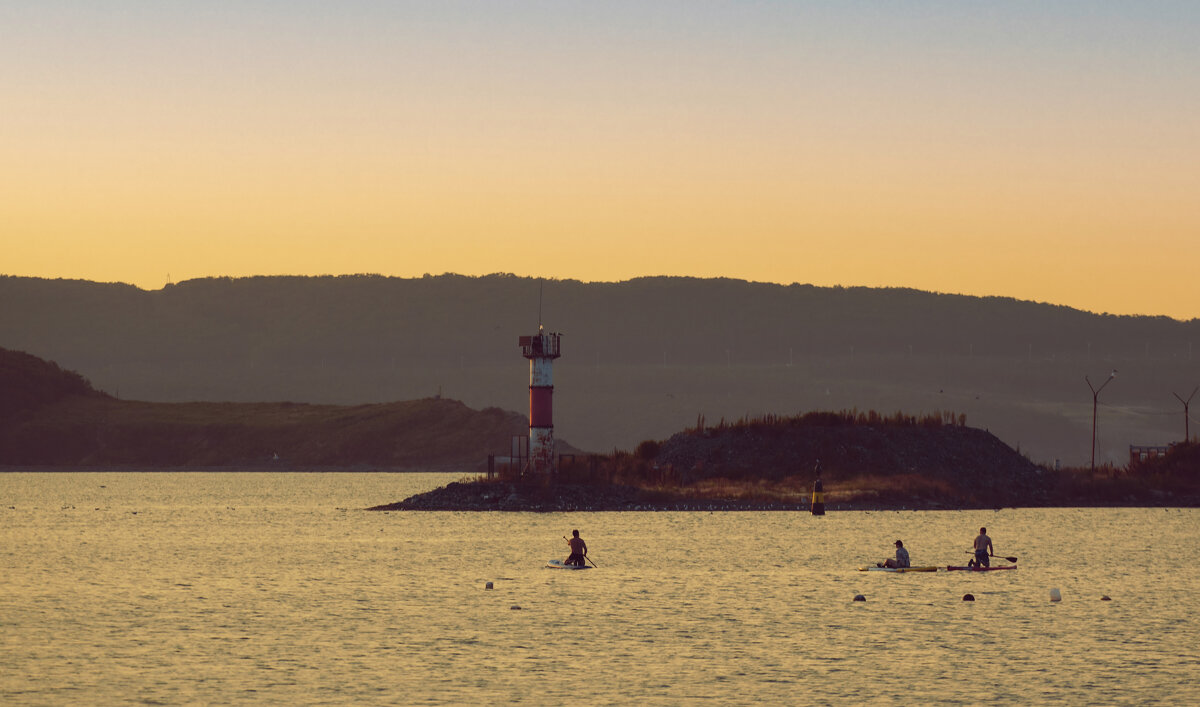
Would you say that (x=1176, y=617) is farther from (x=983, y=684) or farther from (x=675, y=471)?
(x=675, y=471)

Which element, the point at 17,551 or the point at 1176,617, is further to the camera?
the point at 17,551

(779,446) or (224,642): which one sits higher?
(779,446)

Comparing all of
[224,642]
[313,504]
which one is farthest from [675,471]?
[224,642]

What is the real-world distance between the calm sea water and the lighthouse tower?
20413 mm

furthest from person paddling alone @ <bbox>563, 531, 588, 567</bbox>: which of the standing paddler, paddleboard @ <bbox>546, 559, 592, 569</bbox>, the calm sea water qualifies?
the standing paddler

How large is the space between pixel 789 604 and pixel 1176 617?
41.4ft

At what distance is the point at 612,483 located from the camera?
123 metres

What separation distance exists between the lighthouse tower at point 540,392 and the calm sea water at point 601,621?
20413mm

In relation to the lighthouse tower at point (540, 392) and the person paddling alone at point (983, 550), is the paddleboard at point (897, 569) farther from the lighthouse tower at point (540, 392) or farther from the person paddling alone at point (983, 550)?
the lighthouse tower at point (540, 392)

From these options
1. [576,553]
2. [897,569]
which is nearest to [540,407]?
[576,553]

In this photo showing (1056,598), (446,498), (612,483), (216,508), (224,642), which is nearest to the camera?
(224,642)

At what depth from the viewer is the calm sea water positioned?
1512 inches

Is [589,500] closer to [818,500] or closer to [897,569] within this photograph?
[818,500]

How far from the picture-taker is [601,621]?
51.1 metres
